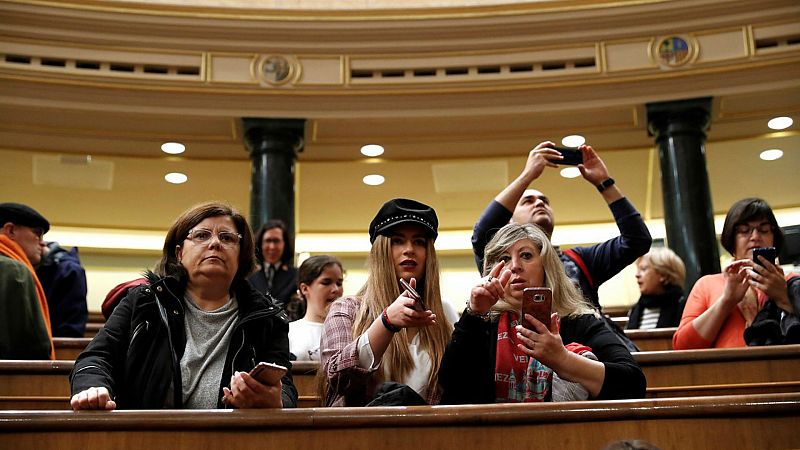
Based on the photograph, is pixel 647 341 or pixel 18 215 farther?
pixel 647 341

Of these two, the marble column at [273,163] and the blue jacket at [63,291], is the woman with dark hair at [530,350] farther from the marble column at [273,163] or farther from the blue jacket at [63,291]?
the marble column at [273,163]

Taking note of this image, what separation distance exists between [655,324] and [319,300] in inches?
69.7

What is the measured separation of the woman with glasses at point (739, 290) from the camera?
3219 millimetres

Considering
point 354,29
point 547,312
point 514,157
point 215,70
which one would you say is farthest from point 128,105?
point 547,312

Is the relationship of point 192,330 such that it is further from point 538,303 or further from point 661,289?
point 661,289

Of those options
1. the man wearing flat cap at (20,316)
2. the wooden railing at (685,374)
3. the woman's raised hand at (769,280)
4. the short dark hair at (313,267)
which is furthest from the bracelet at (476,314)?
the man wearing flat cap at (20,316)

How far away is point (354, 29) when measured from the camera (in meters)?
7.12

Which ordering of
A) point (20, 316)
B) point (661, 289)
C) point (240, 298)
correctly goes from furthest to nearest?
point (661, 289)
point (20, 316)
point (240, 298)

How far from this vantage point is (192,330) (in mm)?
2490

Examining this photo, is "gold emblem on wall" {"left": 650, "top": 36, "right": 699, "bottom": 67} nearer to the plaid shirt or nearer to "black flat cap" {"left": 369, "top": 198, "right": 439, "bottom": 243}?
"black flat cap" {"left": 369, "top": 198, "right": 439, "bottom": 243}

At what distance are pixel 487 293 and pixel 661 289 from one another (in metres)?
2.47

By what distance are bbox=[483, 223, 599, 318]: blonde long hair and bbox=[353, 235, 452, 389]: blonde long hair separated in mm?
194

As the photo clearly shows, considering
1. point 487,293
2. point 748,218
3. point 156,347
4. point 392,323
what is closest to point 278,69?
point 748,218

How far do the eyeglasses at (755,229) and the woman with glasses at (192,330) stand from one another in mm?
1926
